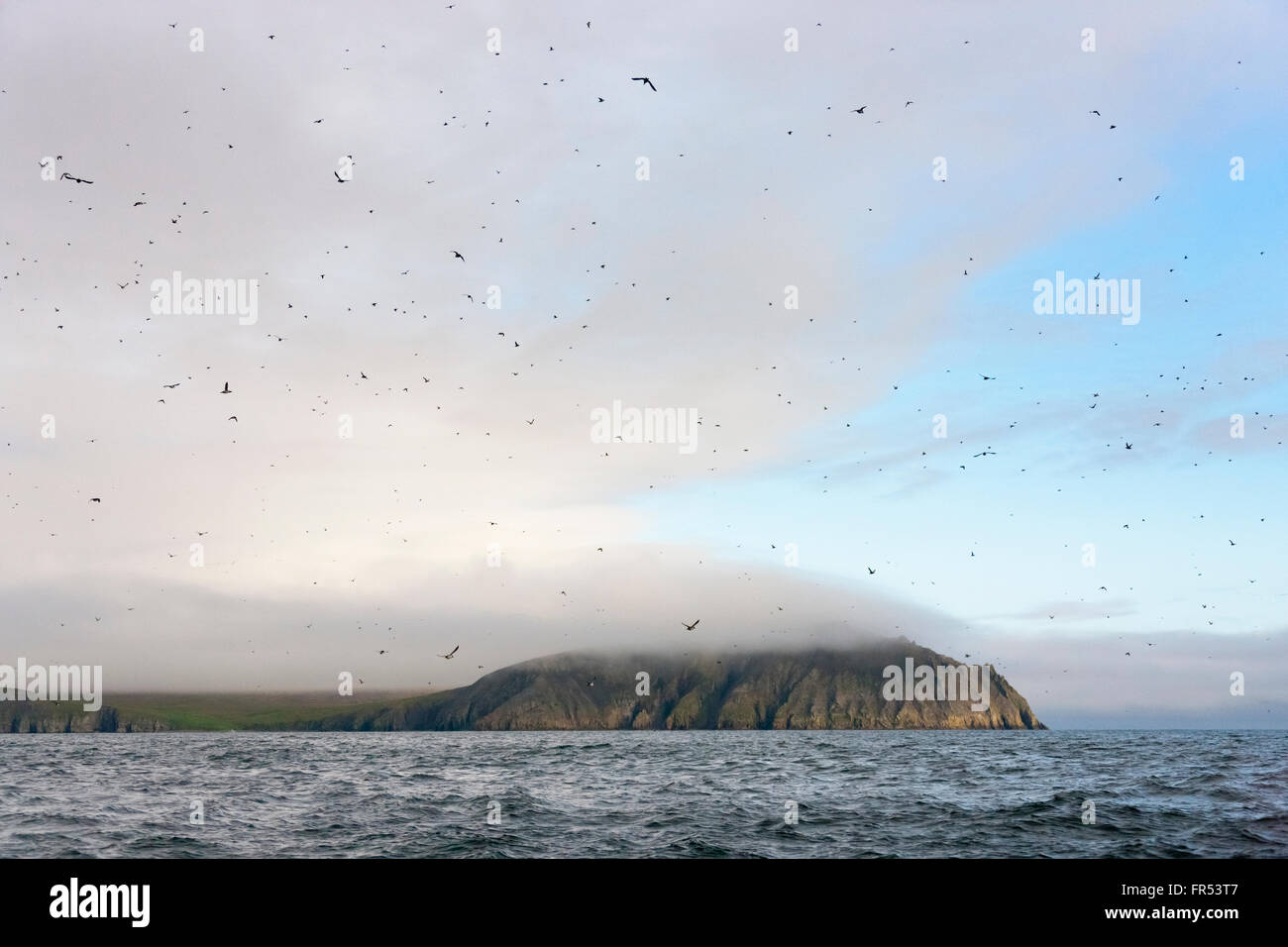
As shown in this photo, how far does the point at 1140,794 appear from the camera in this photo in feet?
161
